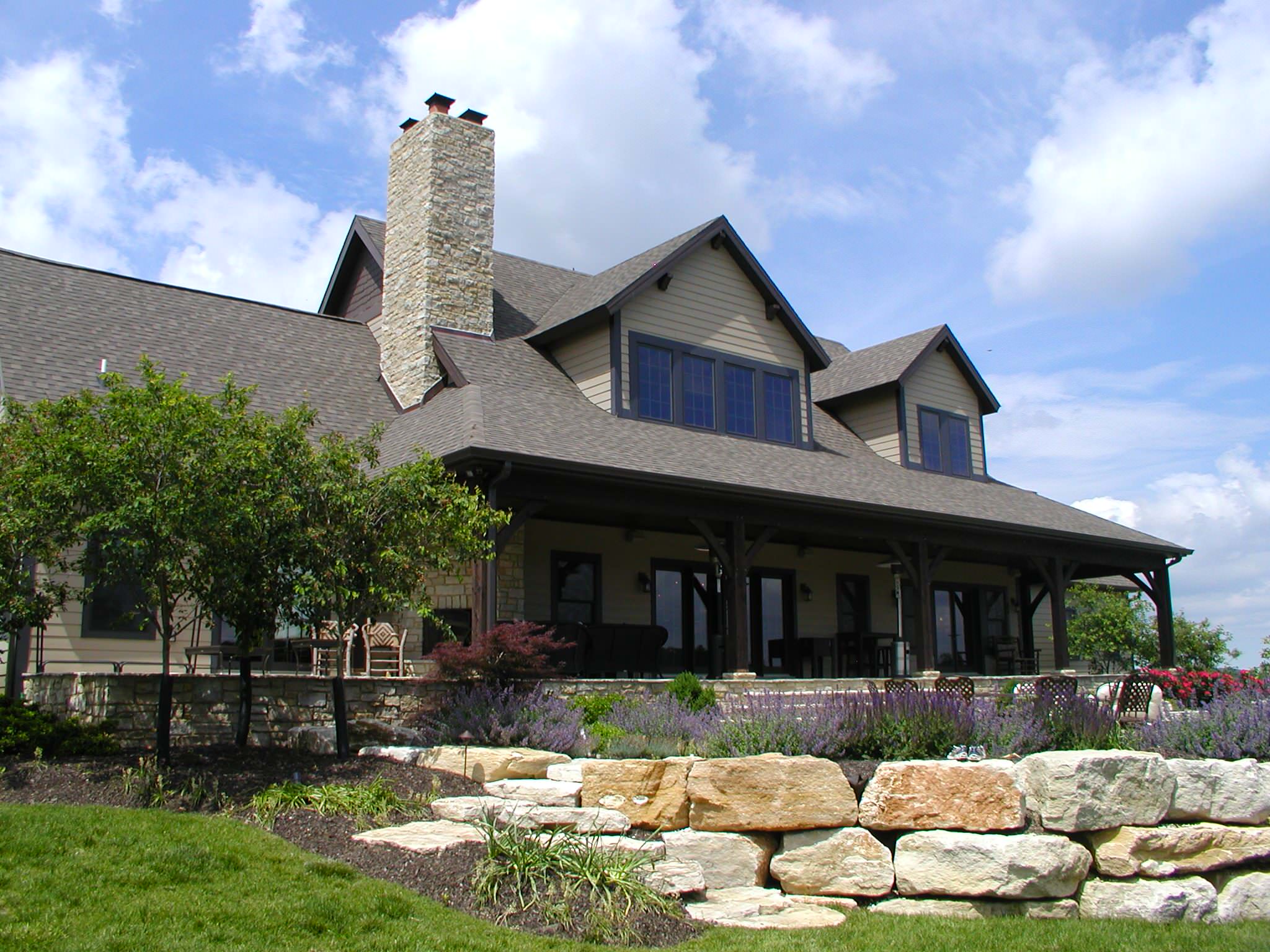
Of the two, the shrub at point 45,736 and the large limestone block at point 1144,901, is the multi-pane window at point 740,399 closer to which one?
the shrub at point 45,736

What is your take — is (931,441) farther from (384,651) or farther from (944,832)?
(944,832)

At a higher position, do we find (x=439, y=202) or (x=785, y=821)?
(x=439, y=202)

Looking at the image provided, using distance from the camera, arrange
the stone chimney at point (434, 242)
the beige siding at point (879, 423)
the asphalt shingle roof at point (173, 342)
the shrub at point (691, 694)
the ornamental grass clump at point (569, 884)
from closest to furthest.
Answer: the ornamental grass clump at point (569, 884)
the shrub at point (691, 694)
the asphalt shingle roof at point (173, 342)
the stone chimney at point (434, 242)
the beige siding at point (879, 423)

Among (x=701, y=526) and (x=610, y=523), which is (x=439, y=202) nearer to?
(x=610, y=523)

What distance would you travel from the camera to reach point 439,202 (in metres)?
16.7

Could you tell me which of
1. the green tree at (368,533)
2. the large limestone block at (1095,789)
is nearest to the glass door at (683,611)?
the green tree at (368,533)

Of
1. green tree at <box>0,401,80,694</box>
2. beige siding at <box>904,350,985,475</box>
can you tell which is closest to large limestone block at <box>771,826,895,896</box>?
green tree at <box>0,401,80,694</box>

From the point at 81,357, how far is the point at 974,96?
10.9m

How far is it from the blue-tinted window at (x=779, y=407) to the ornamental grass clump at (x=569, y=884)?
11681mm

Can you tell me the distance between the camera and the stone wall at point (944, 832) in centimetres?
680

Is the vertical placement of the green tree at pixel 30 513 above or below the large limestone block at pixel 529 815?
above

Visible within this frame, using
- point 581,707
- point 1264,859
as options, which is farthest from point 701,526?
point 1264,859

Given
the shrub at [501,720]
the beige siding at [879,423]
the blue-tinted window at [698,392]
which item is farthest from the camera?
the beige siding at [879,423]

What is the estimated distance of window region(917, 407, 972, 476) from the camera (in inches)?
794
